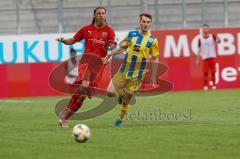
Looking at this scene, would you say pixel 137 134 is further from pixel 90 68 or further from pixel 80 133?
pixel 90 68

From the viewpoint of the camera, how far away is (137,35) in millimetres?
16891

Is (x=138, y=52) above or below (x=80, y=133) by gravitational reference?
above

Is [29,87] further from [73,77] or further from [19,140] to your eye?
[19,140]

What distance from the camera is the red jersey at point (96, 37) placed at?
16844mm

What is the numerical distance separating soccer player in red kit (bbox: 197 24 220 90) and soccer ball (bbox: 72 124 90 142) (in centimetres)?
1723

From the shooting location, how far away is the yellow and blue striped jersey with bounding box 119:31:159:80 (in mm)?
16875

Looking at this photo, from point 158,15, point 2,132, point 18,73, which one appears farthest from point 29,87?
point 2,132

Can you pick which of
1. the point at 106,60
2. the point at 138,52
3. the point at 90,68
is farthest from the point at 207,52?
the point at 106,60

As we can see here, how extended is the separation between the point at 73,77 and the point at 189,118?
1093 centimetres

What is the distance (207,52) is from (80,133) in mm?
17659

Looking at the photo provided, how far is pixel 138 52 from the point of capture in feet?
55.8

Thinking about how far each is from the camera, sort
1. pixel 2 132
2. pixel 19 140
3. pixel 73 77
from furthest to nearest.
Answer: pixel 73 77 → pixel 2 132 → pixel 19 140

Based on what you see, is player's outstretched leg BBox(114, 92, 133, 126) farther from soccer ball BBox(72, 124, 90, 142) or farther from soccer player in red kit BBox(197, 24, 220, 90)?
soccer player in red kit BBox(197, 24, 220, 90)

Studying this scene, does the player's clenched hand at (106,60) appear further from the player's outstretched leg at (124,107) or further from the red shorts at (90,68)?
the player's outstretched leg at (124,107)
